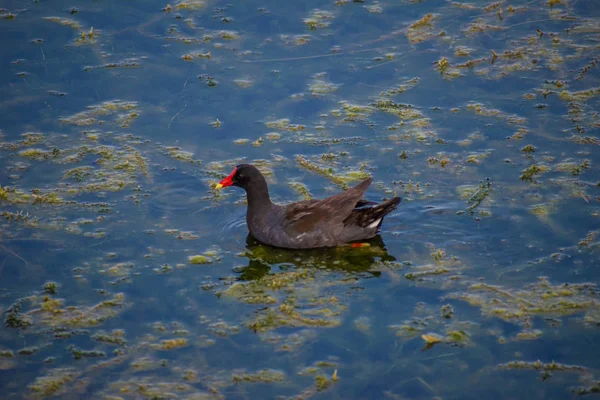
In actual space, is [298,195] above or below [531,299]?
above

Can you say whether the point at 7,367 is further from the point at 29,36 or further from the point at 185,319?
the point at 29,36

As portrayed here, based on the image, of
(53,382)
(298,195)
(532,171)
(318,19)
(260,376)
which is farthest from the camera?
(318,19)

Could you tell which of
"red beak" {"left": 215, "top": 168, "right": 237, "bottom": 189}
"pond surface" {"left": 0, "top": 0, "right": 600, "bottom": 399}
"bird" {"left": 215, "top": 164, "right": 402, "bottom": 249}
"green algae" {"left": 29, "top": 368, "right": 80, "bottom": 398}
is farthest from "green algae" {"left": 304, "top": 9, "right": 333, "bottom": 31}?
"green algae" {"left": 29, "top": 368, "right": 80, "bottom": 398}

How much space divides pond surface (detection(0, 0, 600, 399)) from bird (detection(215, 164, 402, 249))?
0.16 m

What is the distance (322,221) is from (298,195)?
0.82 m

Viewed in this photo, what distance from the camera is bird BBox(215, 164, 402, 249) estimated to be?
30.3ft

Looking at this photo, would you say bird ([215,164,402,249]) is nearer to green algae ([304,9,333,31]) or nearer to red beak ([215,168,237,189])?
red beak ([215,168,237,189])

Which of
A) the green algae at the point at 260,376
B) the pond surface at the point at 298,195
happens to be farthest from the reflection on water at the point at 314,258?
the green algae at the point at 260,376

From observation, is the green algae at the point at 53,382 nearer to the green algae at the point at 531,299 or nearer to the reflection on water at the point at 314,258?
the reflection on water at the point at 314,258

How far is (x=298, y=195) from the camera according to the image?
9.98 m

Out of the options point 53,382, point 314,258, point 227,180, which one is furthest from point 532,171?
point 53,382

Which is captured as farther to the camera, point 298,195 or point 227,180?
point 298,195

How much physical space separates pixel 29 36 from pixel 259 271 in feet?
19.6

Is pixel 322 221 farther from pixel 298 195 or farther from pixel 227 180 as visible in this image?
pixel 227 180
